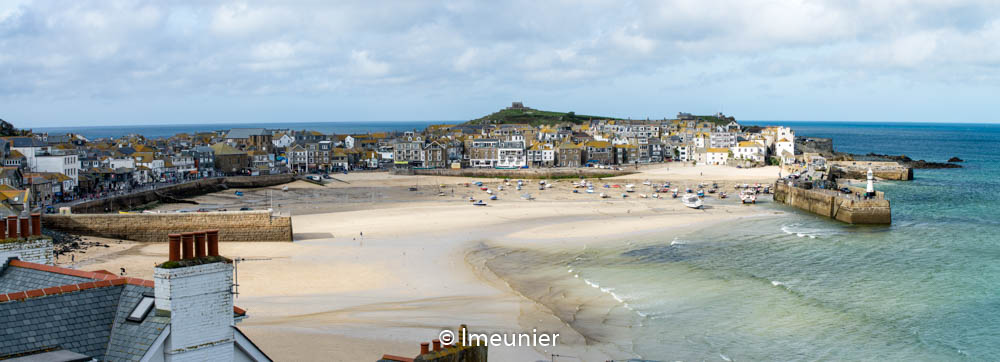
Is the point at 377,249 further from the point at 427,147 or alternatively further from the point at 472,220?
the point at 427,147

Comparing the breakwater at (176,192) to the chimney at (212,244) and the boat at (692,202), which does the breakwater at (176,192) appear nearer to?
the boat at (692,202)

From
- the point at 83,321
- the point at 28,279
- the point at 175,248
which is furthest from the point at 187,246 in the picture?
the point at 28,279

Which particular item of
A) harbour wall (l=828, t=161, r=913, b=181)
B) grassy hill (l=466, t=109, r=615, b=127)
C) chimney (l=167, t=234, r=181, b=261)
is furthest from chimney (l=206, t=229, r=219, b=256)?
grassy hill (l=466, t=109, r=615, b=127)

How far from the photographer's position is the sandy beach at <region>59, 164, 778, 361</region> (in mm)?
18203

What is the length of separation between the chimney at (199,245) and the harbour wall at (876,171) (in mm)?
77995

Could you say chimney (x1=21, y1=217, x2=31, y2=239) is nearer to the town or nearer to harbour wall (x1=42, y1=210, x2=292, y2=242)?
harbour wall (x1=42, y1=210, x2=292, y2=242)

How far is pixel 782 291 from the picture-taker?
24391 mm

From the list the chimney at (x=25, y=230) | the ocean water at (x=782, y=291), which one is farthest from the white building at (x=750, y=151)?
the chimney at (x=25, y=230)

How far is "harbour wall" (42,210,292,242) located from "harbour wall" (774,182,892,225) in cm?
3187

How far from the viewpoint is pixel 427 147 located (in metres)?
95.2

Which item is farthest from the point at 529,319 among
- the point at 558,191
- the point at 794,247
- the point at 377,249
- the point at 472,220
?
the point at 558,191

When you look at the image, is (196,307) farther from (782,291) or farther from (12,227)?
(782,291)

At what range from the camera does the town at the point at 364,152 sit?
60.5 metres

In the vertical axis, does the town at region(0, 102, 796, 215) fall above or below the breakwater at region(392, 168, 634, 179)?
above
